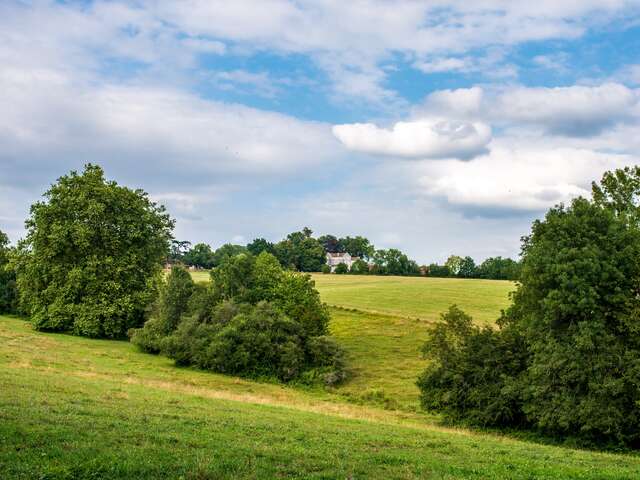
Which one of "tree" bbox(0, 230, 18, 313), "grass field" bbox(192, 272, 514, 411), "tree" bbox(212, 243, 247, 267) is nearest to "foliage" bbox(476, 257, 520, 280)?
"grass field" bbox(192, 272, 514, 411)

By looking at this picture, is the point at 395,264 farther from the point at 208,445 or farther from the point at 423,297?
the point at 208,445

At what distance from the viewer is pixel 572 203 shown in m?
30.3

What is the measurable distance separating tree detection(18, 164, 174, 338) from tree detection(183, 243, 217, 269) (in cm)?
11157

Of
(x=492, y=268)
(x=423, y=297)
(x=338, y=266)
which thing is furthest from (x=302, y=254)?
(x=423, y=297)

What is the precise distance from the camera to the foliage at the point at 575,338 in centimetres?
2675

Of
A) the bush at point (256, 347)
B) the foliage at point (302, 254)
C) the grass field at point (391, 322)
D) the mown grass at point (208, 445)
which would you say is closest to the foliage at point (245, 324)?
the bush at point (256, 347)

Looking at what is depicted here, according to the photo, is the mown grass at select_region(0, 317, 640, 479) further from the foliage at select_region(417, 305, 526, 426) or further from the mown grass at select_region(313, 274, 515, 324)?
the mown grass at select_region(313, 274, 515, 324)

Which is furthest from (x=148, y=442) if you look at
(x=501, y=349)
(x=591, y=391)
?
(x=501, y=349)

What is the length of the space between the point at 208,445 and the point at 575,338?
20.2m

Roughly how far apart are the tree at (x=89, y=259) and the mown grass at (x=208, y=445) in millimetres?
32911

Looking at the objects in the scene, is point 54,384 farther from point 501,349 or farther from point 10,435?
point 501,349

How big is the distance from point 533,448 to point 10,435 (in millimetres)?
17025

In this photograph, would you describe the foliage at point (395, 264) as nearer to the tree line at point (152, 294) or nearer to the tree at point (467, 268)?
the tree at point (467, 268)

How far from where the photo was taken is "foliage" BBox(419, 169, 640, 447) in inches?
1053
